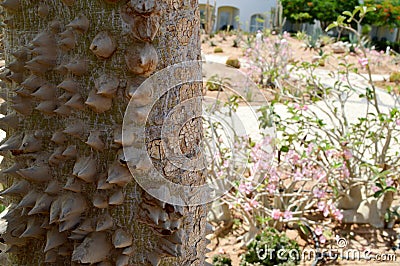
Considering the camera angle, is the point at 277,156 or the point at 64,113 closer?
the point at 64,113

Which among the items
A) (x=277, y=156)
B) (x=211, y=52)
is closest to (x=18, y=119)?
(x=277, y=156)

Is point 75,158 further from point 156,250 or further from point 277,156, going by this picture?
point 277,156

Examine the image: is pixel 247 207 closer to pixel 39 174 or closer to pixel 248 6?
pixel 39 174

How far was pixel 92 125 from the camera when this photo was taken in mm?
620

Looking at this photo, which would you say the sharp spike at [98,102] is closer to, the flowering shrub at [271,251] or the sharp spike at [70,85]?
the sharp spike at [70,85]

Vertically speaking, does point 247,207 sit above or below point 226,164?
below

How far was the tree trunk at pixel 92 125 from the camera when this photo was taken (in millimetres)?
596

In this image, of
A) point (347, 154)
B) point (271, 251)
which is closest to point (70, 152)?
point (271, 251)

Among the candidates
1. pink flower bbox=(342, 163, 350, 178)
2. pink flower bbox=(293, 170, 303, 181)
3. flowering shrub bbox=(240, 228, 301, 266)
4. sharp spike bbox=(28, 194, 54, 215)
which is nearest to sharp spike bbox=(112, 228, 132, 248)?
sharp spike bbox=(28, 194, 54, 215)

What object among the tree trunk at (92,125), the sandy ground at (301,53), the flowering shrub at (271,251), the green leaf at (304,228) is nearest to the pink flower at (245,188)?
the flowering shrub at (271,251)

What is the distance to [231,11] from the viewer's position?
56.4ft

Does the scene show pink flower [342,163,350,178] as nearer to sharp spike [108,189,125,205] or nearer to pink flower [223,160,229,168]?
pink flower [223,160,229,168]

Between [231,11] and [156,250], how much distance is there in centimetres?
1734

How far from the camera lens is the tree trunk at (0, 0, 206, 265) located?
0.60 m
